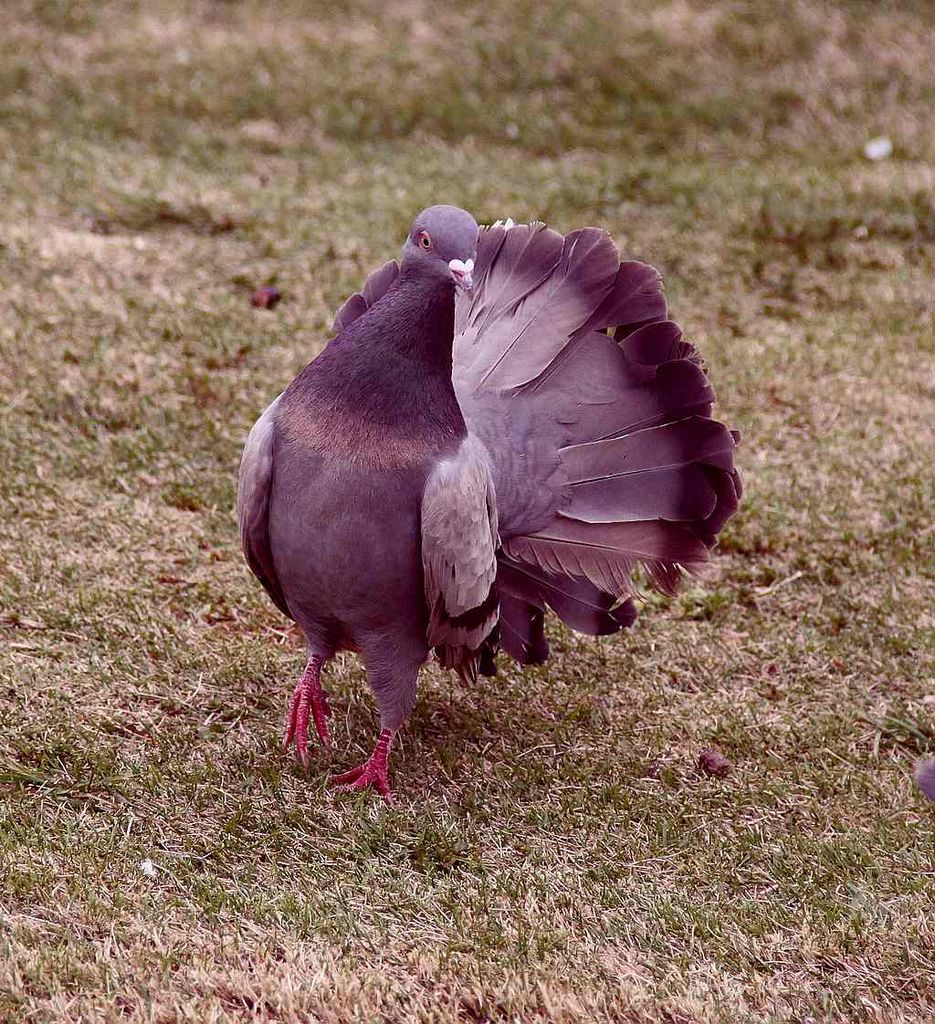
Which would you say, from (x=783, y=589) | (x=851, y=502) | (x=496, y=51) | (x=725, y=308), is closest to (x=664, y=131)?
(x=496, y=51)

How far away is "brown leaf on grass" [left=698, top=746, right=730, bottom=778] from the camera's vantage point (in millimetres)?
3891

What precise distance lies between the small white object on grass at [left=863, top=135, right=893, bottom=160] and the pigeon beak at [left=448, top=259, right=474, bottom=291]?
5573 mm

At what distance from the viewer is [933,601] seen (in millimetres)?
4676

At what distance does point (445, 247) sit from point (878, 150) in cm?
563

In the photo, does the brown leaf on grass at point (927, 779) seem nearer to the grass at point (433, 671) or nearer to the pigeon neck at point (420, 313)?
the grass at point (433, 671)

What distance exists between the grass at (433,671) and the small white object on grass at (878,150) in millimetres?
76

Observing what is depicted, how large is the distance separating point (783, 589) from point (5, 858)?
278 centimetres

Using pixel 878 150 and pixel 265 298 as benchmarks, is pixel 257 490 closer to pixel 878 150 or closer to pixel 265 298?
pixel 265 298

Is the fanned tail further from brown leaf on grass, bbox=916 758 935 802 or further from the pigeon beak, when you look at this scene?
brown leaf on grass, bbox=916 758 935 802

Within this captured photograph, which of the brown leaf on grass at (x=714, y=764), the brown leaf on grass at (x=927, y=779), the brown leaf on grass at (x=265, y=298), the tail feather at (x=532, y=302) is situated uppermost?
the tail feather at (x=532, y=302)

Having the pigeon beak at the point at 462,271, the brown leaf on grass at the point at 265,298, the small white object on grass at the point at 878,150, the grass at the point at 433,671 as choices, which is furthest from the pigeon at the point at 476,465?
the small white object on grass at the point at 878,150

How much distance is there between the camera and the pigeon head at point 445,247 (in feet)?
10.5

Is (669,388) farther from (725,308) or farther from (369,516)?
→ (725,308)

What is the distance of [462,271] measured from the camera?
3.20m
